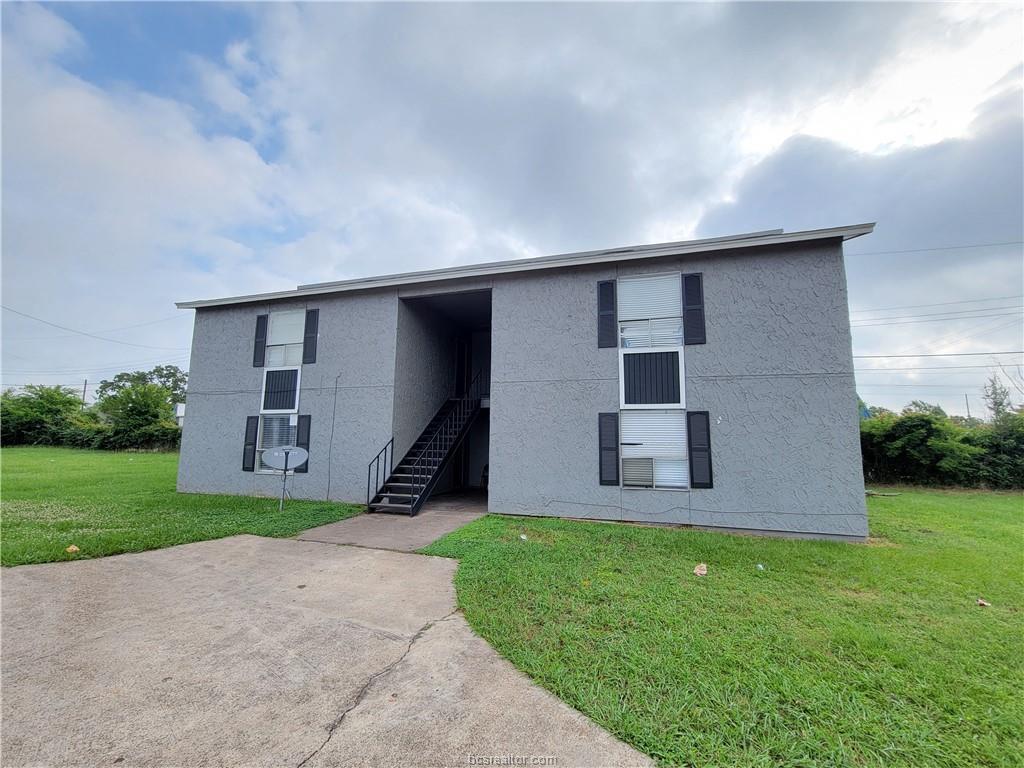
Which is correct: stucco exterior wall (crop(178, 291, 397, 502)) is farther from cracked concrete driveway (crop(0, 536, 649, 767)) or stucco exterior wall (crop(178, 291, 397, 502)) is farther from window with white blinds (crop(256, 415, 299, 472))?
cracked concrete driveway (crop(0, 536, 649, 767))

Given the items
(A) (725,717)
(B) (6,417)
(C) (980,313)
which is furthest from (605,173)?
(B) (6,417)

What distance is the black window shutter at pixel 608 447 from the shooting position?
7.26 metres

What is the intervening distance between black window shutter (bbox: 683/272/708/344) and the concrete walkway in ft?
17.0

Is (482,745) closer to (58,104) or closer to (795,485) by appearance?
(795,485)

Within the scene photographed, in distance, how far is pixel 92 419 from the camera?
2666cm

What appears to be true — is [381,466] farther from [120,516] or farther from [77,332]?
[77,332]

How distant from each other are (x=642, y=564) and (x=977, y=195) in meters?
17.9

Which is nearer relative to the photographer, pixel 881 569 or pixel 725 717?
pixel 725 717

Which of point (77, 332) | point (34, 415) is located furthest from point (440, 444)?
point (77, 332)

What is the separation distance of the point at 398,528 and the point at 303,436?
3.93 metres

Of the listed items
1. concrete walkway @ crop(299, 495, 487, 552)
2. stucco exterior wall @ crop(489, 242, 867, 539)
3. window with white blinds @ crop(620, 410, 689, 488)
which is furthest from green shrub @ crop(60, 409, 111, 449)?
window with white blinds @ crop(620, 410, 689, 488)

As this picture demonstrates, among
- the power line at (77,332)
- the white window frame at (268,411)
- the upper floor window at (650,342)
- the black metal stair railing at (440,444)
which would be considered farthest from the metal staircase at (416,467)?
the power line at (77,332)

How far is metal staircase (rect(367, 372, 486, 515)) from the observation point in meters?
8.20

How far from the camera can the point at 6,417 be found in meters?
25.2
